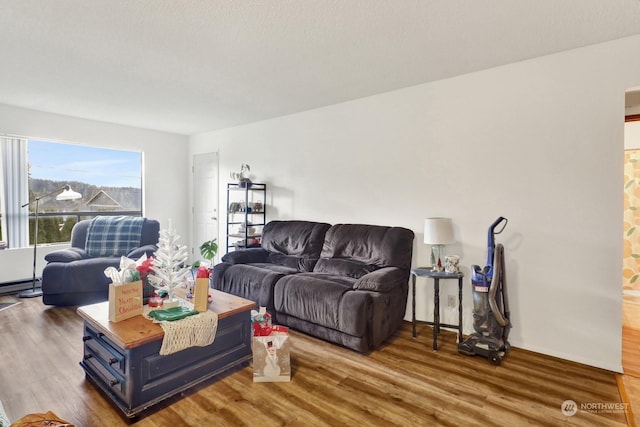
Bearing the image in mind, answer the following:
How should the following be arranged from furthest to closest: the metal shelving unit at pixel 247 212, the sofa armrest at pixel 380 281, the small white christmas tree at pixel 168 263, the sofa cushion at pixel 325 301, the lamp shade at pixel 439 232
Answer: the metal shelving unit at pixel 247 212 → the lamp shade at pixel 439 232 → the sofa armrest at pixel 380 281 → the sofa cushion at pixel 325 301 → the small white christmas tree at pixel 168 263

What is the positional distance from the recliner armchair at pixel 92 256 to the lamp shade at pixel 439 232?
3343 millimetres

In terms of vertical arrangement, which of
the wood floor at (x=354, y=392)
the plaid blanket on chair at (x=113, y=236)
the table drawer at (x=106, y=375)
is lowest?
the wood floor at (x=354, y=392)

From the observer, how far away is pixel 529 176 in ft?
9.18

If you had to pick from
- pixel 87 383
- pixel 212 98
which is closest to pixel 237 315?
pixel 87 383

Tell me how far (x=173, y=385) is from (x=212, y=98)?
121 inches

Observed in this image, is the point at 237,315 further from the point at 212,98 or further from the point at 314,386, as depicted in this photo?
the point at 212,98

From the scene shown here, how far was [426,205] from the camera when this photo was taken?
3357 mm

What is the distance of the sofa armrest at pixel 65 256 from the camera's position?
387 centimetres

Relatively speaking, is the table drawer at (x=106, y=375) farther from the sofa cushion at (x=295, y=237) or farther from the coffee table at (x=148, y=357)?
the sofa cushion at (x=295, y=237)

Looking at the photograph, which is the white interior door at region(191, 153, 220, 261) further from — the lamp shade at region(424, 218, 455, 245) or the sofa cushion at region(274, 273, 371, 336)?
the lamp shade at region(424, 218, 455, 245)

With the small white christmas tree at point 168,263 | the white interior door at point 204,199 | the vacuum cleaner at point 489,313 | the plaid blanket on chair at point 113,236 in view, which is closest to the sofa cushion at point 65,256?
the plaid blanket on chair at point 113,236

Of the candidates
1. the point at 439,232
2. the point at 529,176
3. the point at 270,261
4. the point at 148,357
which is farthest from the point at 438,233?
the point at 148,357

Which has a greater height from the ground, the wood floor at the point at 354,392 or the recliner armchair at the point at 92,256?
the recliner armchair at the point at 92,256

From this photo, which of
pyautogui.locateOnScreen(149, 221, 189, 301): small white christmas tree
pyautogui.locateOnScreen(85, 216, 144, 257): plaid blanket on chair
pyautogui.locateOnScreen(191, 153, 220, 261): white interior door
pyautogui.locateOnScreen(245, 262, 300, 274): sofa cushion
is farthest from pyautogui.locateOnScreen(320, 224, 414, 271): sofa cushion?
pyautogui.locateOnScreen(191, 153, 220, 261): white interior door
